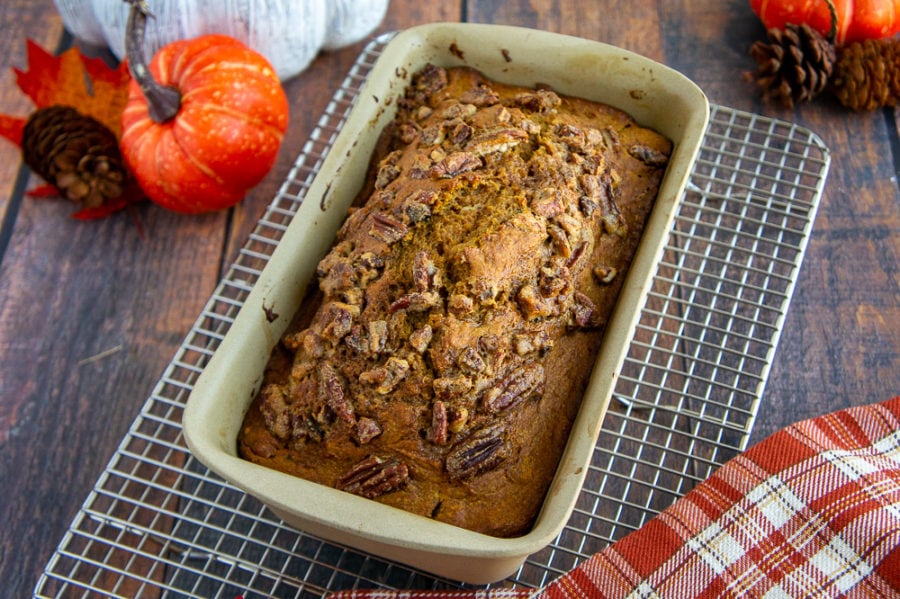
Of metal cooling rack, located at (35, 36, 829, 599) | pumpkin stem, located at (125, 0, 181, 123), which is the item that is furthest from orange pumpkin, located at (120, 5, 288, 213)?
metal cooling rack, located at (35, 36, 829, 599)

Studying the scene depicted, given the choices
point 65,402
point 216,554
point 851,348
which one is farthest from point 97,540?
point 851,348

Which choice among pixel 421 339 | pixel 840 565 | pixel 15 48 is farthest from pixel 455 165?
pixel 15 48

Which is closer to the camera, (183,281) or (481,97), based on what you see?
(481,97)

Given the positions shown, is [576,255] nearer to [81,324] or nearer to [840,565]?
[840,565]

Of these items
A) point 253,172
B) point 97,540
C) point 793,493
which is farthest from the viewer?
point 253,172

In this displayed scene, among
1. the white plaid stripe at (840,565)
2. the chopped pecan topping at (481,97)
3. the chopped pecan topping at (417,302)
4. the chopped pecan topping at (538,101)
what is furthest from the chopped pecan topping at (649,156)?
the white plaid stripe at (840,565)

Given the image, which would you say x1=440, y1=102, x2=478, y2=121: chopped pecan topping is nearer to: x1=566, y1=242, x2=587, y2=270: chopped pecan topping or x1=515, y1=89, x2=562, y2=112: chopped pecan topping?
x1=515, y1=89, x2=562, y2=112: chopped pecan topping

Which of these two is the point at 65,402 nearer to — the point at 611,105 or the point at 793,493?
the point at 611,105
